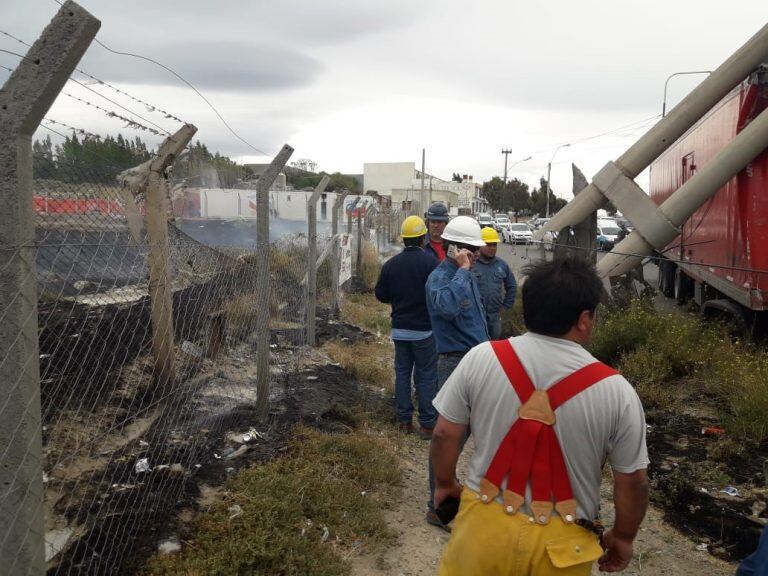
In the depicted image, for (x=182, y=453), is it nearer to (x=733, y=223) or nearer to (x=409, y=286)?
(x=409, y=286)

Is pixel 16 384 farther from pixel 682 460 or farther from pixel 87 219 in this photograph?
pixel 682 460

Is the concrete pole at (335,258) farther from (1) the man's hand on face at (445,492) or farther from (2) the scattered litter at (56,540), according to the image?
(1) the man's hand on face at (445,492)

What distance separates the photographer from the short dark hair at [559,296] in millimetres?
1993

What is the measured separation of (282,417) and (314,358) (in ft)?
7.59


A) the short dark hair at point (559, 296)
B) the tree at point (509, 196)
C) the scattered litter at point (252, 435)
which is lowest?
the scattered litter at point (252, 435)

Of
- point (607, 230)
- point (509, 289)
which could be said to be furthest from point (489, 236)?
point (607, 230)

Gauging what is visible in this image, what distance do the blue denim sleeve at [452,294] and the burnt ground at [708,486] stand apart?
208 centimetres

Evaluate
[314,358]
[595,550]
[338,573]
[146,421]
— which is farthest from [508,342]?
[314,358]

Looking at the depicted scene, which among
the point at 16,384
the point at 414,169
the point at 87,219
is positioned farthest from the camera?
the point at 414,169

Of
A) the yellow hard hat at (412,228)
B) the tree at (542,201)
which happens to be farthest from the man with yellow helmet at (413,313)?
the tree at (542,201)

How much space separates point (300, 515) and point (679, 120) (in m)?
6.83

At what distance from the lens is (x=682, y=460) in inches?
195

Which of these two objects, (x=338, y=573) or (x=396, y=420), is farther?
(x=396, y=420)

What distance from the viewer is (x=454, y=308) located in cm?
368
